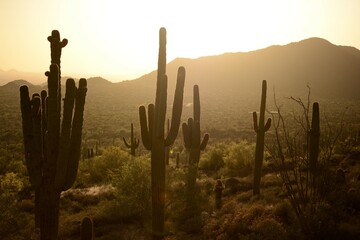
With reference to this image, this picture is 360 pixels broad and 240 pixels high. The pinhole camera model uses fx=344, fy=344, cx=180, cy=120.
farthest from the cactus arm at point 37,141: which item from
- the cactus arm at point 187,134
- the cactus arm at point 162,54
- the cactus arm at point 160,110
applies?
the cactus arm at point 187,134

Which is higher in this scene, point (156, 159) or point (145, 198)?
point (156, 159)

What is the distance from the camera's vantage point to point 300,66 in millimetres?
96688

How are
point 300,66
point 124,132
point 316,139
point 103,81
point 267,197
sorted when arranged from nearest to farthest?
point 316,139
point 267,197
point 124,132
point 300,66
point 103,81

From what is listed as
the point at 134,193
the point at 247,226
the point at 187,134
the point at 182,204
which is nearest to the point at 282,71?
the point at 187,134

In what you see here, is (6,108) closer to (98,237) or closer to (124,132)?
(124,132)

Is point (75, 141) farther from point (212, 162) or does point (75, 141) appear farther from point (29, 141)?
point (212, 162)

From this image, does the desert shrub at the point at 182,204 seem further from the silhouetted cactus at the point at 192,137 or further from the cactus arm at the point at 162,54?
the cactus arm at the point at 162,54

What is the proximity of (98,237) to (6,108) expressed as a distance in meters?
61.5

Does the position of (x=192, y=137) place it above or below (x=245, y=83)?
below

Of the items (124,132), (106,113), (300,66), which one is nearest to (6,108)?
(106,113)

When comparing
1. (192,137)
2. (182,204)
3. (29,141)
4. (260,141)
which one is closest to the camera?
(29,141)

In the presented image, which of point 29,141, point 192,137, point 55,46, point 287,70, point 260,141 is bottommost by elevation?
point 260,141

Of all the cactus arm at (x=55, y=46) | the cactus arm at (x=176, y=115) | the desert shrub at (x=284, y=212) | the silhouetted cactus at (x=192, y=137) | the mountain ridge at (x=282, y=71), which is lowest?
the desert shrub at (x=284, y=212)

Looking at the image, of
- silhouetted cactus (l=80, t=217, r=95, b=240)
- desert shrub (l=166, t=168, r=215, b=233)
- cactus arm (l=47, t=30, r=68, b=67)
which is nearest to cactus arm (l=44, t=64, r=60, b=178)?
cactus arm (l=47, t=30, r=68, b=67)
